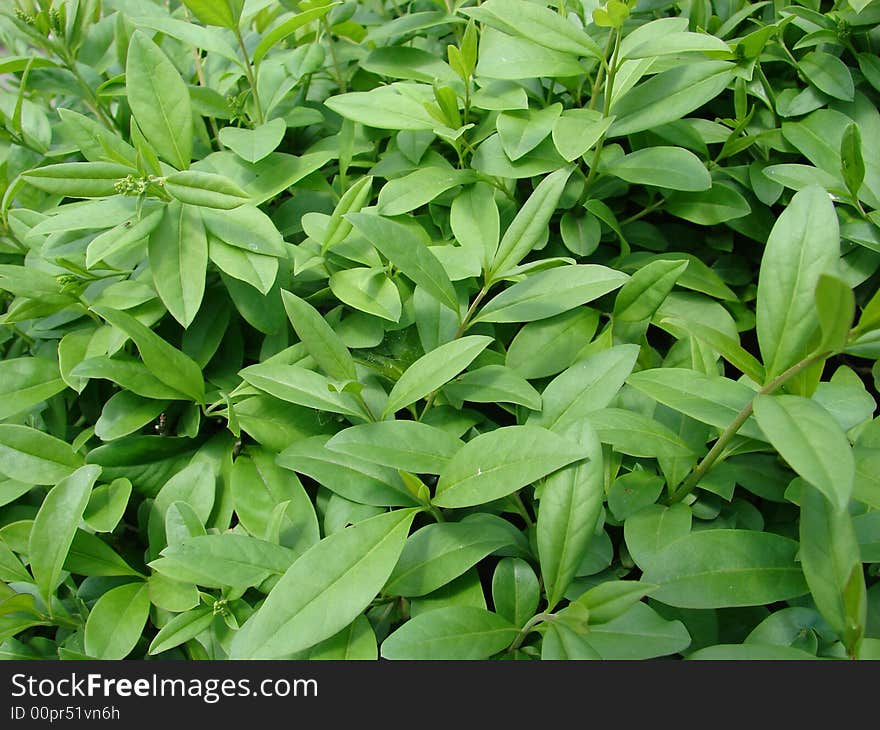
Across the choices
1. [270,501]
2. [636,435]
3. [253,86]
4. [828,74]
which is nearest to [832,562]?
[636,435]

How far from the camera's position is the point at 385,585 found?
0.72 meters

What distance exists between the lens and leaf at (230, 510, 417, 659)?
63 cm

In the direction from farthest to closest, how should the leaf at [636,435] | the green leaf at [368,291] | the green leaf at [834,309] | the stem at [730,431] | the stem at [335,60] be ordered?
the stem at [335,60]
the green leaf at [368,291]
the leaf at [636,435]
the stem at [730,431]
the green leaf at [834,309]

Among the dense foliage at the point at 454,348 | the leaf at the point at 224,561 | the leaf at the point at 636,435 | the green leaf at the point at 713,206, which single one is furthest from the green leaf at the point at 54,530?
the green leaf at the point at 713,206

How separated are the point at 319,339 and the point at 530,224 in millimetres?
277

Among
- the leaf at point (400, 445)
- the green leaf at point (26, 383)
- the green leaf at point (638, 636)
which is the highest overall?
the leaf at point (400, 445)

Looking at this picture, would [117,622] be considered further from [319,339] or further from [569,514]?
[569,514]

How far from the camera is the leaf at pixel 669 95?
90 cm

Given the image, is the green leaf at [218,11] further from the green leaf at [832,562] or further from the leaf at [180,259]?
the green leaf at [832,562]

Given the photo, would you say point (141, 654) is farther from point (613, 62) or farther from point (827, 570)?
point (613, 62)

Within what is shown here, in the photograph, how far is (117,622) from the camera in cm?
77

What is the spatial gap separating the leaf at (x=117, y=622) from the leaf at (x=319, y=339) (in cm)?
32

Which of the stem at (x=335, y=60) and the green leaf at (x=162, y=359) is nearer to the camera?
the green leaf at (x=162, y=359)

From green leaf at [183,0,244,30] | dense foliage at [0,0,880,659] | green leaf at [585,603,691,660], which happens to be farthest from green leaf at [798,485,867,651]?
green leaf at [183,0,244,30]
